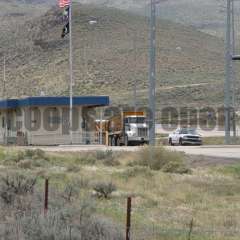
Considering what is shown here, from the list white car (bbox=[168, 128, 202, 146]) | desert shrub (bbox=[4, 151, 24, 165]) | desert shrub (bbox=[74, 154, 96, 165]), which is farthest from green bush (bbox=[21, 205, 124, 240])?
white car (bbox=[168, 128, 202, 146])

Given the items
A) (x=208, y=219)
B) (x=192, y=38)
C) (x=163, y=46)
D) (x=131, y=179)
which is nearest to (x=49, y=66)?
(x=163, y=46)

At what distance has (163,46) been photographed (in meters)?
128

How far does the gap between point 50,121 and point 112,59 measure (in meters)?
65.0

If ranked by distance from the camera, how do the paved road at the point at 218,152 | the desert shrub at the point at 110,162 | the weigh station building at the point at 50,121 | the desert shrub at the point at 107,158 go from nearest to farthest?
the desert shrub at the point at 110,162 → the desert shrub at the point at 107,158 → the paved road at the point at 218,152 → the weigh station building at the point at 50,121

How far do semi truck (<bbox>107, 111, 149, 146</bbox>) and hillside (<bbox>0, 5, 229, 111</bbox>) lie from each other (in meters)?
38.0

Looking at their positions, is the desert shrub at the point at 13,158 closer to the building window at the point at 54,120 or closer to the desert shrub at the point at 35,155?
the desert shrub at the point at 35,155

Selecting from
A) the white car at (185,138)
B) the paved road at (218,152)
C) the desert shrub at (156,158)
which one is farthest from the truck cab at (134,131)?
the desert shrub at (156,158)

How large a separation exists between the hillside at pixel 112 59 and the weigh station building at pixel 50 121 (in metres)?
41.4

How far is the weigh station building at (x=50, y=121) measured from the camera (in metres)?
55.8

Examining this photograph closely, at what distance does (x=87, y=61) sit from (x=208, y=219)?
104130 mm

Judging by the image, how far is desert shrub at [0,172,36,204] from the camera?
52.2ft

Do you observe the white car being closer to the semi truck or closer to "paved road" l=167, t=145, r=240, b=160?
the semi truck

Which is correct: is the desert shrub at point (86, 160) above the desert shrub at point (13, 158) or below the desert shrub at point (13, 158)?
below

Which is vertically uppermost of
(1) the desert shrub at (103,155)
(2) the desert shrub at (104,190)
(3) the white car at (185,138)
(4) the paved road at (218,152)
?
(3) the white car at (185,138)
